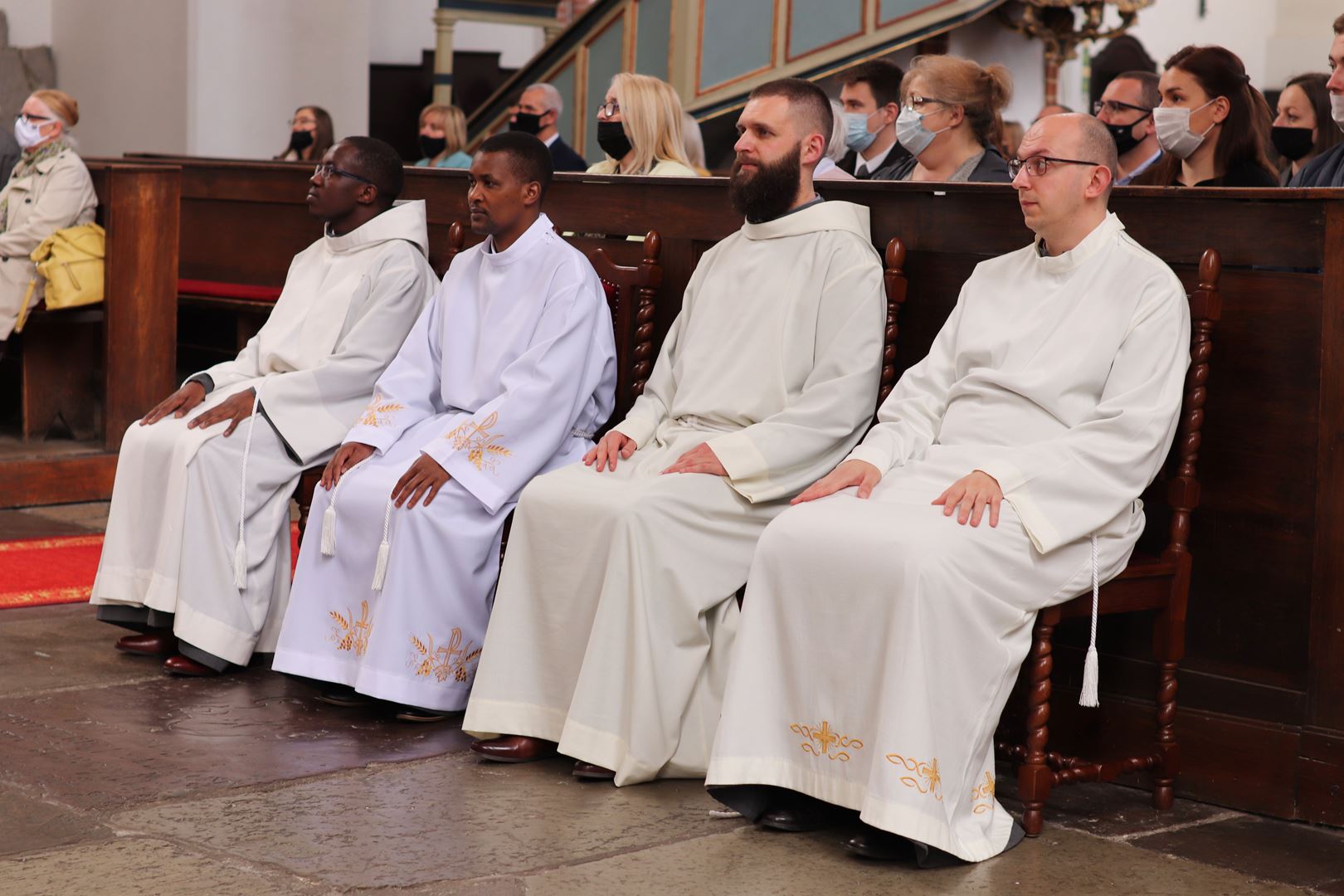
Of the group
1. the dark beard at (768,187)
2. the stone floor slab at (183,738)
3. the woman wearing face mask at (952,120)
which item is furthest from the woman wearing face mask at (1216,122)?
the stone floor slab at (183,738)

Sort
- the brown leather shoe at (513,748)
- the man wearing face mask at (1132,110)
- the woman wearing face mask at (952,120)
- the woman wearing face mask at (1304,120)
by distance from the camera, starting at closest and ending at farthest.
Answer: the brown leather shoe at (513,748) → the woman wearing face mask at (952,120) → the woman wearing face mask at (1304,120) → the man wearing face mask at (1132,110)

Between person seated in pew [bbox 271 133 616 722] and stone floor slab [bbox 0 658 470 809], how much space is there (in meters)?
0.14

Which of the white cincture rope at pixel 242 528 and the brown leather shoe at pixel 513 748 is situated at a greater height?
the white cincture rope at pixel 242 528

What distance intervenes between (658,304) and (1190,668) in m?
1.81

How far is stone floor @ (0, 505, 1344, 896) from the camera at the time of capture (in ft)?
10.2

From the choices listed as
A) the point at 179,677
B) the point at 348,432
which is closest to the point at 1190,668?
the point at 348,432

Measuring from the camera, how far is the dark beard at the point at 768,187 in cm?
418

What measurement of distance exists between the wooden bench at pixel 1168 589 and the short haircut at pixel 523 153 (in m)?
1.81

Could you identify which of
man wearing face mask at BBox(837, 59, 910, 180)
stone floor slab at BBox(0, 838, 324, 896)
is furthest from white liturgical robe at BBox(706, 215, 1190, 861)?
man wearing face mask at BBox(837, 59, 910, 180)

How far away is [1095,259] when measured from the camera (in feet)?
12.1

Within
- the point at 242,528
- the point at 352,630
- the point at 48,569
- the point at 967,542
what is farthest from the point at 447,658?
the point at 48,569

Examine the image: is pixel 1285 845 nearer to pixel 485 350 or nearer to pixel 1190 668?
pixel 1190 668

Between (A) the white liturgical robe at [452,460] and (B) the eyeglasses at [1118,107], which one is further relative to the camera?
(B) the eyeglasses at [1118,107]

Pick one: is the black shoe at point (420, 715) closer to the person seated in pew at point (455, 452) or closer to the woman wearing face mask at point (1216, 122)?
the person seated in pew at point (455, 452)
